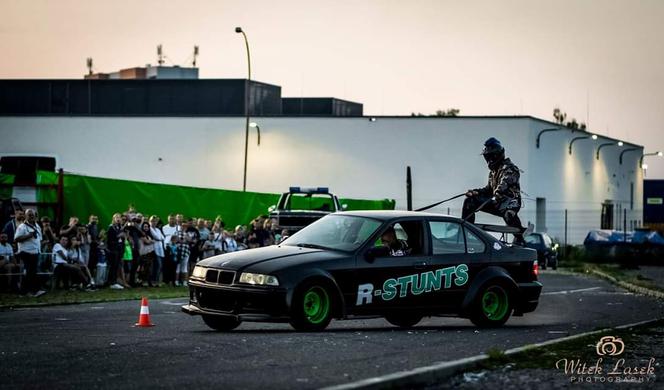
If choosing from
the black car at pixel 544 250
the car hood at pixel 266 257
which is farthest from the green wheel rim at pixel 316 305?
the black car at pixel 544 250

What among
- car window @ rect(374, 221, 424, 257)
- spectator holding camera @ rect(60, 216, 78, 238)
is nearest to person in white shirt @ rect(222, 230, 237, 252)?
spectator holding camera @ rect(60, 216, 78, 238)

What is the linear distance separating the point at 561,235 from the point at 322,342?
178 ft

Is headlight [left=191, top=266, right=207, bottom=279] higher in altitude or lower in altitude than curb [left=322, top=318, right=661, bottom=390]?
higher

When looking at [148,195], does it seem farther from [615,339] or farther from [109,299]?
[615,339]

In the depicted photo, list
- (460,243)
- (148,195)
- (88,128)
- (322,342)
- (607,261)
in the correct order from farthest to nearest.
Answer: (88,128) < (607,261) < (148,195) < (460,243) < (322,342)

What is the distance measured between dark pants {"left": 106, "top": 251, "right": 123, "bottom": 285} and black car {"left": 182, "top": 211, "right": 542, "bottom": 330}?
35.1 ft

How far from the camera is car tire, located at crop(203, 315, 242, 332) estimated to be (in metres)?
15.0

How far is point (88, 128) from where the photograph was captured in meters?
69.8

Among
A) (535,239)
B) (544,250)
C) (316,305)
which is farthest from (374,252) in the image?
(535,239)

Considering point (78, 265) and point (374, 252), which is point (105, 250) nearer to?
point (78, 265)

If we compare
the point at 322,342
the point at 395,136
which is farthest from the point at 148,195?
the point at 395,136

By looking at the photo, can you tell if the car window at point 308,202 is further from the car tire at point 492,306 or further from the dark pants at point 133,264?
the car tire at point 492,306

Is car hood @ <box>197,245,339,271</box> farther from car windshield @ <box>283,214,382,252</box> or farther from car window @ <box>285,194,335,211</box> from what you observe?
car window @ <box>285,194,335,211</box>

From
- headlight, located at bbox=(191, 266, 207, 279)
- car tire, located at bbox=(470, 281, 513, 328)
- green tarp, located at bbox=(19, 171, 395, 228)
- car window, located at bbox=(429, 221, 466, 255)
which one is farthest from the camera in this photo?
green tarp, located at bbox=(19, 171, 395, 228)
